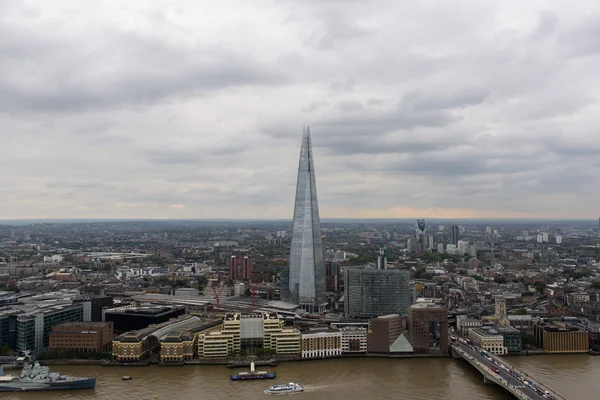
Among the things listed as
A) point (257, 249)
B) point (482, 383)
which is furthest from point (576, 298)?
point (257, 249)

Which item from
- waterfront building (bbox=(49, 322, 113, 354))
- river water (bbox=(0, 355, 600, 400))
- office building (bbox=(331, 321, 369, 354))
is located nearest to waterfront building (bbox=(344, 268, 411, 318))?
office building (bbox=(331, 321, 369, 354))

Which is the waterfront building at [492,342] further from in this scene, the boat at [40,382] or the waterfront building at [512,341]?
the boat at [40,382]

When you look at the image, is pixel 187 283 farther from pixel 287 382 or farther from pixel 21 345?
pixel 287 382

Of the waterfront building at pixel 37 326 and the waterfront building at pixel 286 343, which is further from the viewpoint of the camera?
the waterfront building at pixel 37 326

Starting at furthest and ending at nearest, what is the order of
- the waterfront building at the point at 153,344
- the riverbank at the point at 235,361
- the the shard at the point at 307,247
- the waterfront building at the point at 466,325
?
the the shard at the point at 307,247, the waterfront building at the point at 466,325, the waterfront building at the point at 153,344, the riverbank at the point at 235,361

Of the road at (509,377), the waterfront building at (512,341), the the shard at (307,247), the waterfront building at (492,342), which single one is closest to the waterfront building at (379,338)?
the road at (509,377)

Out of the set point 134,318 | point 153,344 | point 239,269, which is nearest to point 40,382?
point 153,344

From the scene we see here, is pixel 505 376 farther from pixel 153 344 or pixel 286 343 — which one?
pixel 153 344
